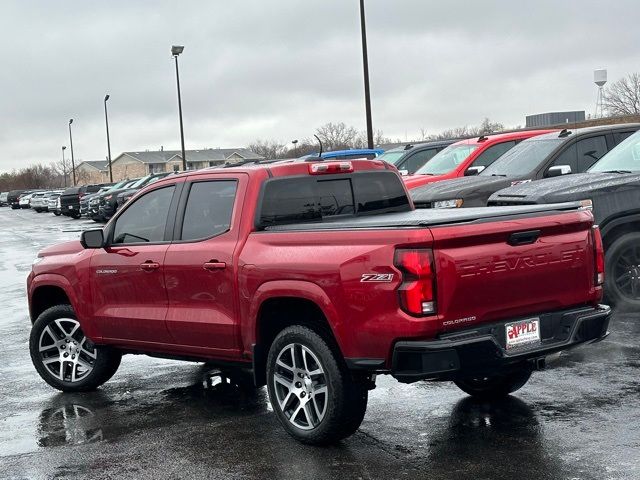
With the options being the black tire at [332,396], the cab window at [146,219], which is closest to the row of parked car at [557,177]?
the black tire at [332,396]

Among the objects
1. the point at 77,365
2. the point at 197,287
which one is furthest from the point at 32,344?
the point at 197,287

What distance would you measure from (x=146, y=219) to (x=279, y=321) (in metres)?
1.82

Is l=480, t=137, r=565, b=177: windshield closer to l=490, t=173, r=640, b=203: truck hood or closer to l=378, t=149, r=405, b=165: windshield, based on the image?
l=490, t=173, r=640, b=203: truck hood

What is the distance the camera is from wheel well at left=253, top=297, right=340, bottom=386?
6.06 metres

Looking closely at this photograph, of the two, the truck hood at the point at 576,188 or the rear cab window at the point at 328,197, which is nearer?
the rear cab window at the point at 328,197

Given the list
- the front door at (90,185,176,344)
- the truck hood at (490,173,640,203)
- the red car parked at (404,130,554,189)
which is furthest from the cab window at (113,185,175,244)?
the red car parked at (404,130,554,189)

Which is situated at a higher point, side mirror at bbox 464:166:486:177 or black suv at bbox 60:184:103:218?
side mirror at bbox 464:166:486:177

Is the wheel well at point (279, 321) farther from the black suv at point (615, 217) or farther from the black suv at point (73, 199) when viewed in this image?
the black suv at point (73, 199)

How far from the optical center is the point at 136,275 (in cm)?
741

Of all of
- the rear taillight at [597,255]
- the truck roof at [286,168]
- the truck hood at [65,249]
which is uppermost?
the truck roof at [286,168]

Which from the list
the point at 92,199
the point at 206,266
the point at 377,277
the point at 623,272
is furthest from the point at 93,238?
the point at 92,199

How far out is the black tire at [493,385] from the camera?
6.88 metres

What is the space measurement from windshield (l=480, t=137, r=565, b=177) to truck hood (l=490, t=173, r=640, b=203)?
3.24 m

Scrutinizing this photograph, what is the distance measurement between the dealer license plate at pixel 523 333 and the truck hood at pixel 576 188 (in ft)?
13.7
